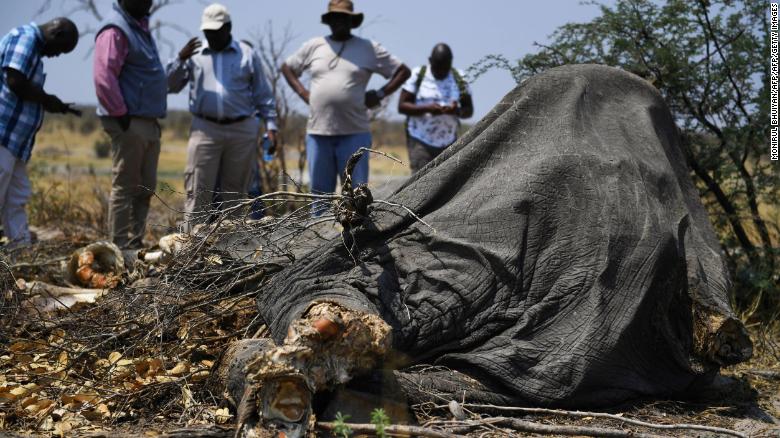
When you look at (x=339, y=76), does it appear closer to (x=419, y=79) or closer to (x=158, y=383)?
(x=419, y=79)

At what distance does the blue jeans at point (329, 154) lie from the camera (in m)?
7.59

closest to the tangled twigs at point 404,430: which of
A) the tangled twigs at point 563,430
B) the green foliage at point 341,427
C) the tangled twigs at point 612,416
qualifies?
the green foliage at point 341,427

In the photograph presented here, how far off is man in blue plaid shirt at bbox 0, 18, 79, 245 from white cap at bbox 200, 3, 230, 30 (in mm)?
1031

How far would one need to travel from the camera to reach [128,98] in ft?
23.1

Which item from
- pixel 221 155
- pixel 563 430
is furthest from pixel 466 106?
pixel 563 430

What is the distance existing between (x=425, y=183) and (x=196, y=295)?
135 cm

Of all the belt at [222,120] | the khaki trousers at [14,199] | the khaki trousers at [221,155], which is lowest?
the khaki trousers at [14,199]

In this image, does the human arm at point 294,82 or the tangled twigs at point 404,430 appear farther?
the human arm at point 294,82

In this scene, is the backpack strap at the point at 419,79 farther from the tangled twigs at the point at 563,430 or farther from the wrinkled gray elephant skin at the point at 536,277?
the tangled twigs at the point at 563,430

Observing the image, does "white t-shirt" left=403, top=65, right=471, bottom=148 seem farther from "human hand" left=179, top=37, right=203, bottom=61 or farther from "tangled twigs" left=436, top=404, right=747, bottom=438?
"tangled twigs" left=436, top=404, right=747, bottom=438

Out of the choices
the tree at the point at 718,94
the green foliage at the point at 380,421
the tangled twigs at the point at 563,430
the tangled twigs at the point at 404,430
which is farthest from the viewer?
the tree at the point at 718,94

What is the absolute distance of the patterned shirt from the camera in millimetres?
6855

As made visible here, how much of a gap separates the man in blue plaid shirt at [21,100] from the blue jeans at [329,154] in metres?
2.09

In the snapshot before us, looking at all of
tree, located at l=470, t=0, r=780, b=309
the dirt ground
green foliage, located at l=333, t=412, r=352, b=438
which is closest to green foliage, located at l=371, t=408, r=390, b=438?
green foliage, located at l=333, t=412, r=352, b=438
